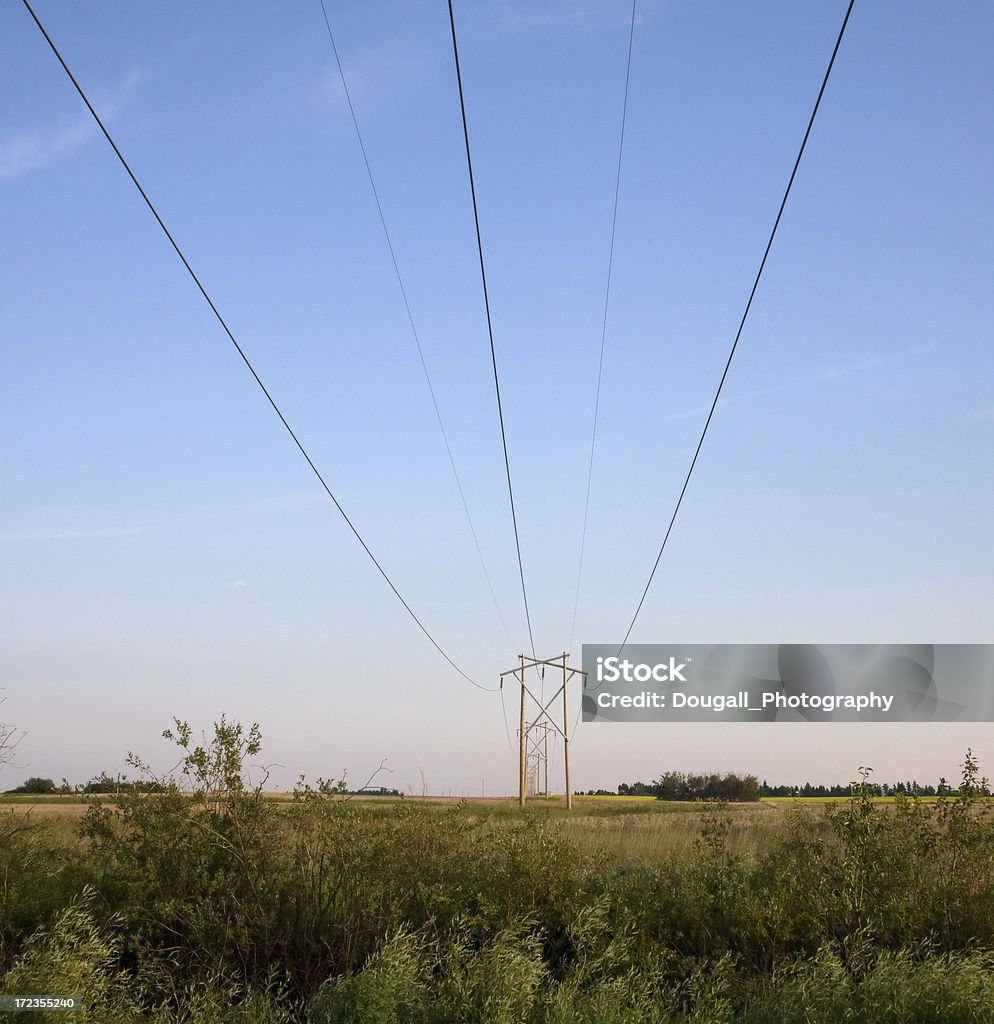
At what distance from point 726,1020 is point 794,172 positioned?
1122cm

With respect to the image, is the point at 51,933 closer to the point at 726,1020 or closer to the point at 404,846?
the point at 404,846

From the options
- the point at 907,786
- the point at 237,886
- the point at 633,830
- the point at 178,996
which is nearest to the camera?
the point at 178,996

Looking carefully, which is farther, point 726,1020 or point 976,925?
point 976,925

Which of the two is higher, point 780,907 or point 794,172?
point 794,172

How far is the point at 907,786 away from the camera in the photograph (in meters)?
19.5

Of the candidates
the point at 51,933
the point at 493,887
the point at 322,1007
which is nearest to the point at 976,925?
the point at 493,887

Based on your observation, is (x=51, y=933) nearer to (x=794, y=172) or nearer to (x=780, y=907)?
(x=780, y=907)

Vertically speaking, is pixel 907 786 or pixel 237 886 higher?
pixel 907 786

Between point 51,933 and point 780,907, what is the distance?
1141 centimetres

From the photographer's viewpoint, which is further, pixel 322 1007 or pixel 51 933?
pixel 51 933

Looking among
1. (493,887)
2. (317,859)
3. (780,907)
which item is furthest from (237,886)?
(780,907)

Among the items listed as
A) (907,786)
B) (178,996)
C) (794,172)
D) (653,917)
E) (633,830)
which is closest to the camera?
(794,172)

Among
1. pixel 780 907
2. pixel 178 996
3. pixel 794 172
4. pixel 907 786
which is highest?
pixel 794 172

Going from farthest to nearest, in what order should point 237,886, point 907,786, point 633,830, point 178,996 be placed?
point 633,830, point 907,786, point 237,886, point 178,996
